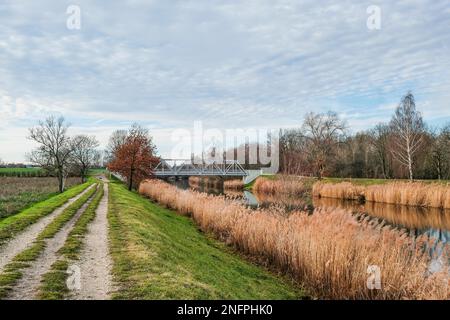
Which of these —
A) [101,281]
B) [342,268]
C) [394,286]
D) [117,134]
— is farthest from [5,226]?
[117,134]

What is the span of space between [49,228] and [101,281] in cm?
610

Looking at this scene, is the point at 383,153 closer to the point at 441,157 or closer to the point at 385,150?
the point at 385,150

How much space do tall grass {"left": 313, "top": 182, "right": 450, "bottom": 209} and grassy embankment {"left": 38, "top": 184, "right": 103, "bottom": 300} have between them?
80.8 ft

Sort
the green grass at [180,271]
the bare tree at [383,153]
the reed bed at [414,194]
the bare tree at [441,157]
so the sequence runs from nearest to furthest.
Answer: the green grass at [180,271] < the reed bed at [414,194] < the bare tree at [441,157] < the bare tree at [383,153]

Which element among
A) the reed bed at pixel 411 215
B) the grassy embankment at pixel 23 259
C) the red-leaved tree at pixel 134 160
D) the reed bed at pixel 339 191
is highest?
the red-leaved tree at pixel 134 160

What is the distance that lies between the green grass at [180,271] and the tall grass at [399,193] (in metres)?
19.5

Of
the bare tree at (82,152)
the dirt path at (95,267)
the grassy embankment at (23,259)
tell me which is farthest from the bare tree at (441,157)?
the bare tree at (82,152)

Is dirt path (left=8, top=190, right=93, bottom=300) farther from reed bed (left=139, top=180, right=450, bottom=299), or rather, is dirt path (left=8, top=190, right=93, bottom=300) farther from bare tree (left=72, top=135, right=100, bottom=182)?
bare tree (left=72, top=135, right=100, bottom=182)

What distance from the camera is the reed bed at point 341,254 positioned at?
7785 millimetres

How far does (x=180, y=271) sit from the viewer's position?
8.21 m

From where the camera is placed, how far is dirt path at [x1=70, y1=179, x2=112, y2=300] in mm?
6121

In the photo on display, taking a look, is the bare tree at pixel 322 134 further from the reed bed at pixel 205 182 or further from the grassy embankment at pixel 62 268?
the grassy embankment at pixel 62 268

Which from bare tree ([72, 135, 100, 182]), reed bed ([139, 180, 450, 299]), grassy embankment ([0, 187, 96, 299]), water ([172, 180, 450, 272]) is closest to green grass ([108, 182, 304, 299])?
reed bed ([139, 180, 450, 299])
